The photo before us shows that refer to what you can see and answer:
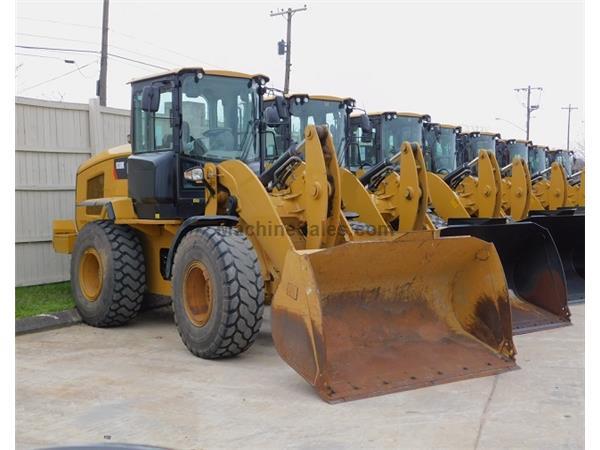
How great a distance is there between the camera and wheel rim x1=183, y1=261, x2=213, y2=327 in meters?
6.13

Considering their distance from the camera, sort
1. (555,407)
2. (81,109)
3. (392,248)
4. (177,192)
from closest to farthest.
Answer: (555,407) → (392,248) → (177,192) → (81,109)

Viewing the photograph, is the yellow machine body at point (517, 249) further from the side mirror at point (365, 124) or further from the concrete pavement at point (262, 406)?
the side mirror at point (365, 124)

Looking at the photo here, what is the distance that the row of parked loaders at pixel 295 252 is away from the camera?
5.24 meters

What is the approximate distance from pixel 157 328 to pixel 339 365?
10.4ft

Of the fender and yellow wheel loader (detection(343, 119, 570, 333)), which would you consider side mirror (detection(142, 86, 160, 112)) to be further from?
yellow wheel loader (detection(343, 119, 570, 333))

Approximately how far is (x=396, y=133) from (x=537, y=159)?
30.6ft

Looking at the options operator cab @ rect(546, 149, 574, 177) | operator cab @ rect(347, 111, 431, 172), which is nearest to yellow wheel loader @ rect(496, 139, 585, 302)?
operator cab @ rect(347, 111, 431, 172)

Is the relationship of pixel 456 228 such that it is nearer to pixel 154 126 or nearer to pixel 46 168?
pixel 154 126

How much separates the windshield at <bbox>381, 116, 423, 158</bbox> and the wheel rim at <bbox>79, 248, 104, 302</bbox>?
5.58m

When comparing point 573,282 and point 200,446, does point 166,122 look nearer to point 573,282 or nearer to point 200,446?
point 200,446

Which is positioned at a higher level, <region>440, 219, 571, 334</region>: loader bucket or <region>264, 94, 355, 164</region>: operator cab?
<region>264, 94, 355, 164</region>: operator cab

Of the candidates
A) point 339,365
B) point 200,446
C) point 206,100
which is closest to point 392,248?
point 339,365

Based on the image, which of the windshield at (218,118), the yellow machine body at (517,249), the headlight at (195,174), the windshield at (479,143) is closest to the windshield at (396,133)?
the windshield at (479,143)

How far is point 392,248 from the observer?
18.0ft
